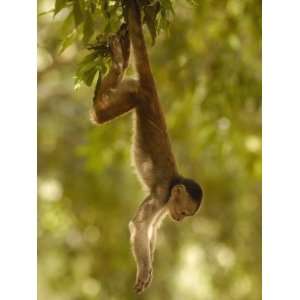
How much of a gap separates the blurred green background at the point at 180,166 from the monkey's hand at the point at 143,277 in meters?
0.02

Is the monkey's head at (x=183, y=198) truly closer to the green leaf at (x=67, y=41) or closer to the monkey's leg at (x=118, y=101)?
the monkey's leg at (x=118, y=101)

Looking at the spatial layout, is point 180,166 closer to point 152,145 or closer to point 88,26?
point 152,145

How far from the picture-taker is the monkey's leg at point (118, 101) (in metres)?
1.59

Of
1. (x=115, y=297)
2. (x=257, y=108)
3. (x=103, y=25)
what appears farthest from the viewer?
(x=257, y=108)

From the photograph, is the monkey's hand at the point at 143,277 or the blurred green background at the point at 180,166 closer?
the monkey's hand at the point at 143,277

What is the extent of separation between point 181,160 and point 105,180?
10.6 inches

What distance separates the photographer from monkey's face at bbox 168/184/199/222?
1.59 m

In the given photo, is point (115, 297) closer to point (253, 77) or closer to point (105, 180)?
point (105, 180)

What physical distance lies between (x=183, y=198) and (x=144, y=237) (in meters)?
0.11

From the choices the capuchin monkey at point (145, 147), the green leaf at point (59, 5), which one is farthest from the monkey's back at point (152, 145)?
the green leaf at point (59, 5)

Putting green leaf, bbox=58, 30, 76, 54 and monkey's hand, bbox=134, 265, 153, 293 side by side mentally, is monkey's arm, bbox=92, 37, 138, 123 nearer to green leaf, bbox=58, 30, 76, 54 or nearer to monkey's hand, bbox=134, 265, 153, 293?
green leaf, bbox=58, 30, 76, 54

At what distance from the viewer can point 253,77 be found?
6.29 ft
